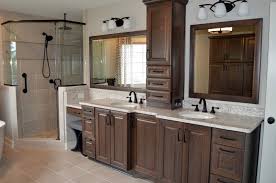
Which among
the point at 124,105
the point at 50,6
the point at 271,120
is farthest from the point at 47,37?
the point at 271,120

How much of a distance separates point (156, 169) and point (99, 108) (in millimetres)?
1148

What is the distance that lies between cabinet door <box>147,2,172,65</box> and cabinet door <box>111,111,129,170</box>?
83 centimetres

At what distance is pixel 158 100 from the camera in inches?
124

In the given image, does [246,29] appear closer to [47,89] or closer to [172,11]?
[172,11]

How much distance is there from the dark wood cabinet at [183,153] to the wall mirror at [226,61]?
2.16ft

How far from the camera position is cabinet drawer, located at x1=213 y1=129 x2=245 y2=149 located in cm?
226

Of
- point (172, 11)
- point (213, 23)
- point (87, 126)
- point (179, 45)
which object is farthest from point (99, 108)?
point (213, 23)

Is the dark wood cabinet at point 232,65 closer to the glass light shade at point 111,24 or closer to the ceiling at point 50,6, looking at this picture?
the glass light shade at point 111,24

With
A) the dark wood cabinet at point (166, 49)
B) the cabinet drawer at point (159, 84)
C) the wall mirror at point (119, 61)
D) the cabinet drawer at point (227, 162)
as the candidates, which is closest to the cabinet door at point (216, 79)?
the dark wood cabinet at point (166, 49)

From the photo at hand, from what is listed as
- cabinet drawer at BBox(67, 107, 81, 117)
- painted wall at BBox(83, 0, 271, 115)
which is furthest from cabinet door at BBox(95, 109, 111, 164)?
painted wall at BBox(83, 0, 271, 115)

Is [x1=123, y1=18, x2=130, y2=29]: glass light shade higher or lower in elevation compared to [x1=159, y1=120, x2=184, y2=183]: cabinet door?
higher

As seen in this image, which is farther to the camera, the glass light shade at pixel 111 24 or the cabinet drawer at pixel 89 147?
the glass light shade at pixel 111 24

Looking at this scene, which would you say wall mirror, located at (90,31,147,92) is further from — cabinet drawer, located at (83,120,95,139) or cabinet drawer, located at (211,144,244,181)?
cabinet drawer, located at (211,144,244,181)

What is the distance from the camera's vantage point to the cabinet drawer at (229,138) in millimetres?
2264
